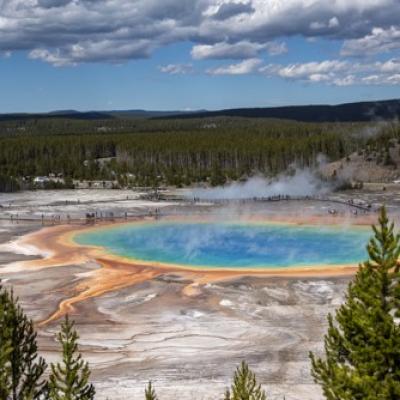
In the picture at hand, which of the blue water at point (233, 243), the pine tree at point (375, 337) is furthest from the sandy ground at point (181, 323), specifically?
the pine tree at point (375, 337)

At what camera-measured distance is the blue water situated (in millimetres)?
43031

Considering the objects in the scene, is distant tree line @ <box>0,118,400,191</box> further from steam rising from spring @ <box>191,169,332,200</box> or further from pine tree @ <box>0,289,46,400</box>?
pine tree @ <box>0,289,46,400</box>

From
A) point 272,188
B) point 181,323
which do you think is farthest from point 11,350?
point 272,188

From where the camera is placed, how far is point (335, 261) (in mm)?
42156

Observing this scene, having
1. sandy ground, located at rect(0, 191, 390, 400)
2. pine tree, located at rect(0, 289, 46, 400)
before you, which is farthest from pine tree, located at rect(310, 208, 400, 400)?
sandy ground, located at rect(0, 191, 390, 400)

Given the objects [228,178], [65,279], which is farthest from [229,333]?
[228,178]

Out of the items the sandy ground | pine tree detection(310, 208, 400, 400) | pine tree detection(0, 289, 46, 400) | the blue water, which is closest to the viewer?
pine tree detection(310, 208, 400, 400)

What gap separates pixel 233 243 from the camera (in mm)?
50156

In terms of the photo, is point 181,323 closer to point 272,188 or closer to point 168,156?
point 272,188

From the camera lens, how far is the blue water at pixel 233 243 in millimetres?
43031

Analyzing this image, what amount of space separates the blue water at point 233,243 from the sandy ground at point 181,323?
458 centimetres

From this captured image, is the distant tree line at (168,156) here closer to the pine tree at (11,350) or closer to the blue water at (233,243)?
the blue water at (233,243)

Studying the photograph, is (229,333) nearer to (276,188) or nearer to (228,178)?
(276,188)

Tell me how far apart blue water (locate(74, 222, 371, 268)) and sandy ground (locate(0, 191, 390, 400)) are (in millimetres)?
4576
